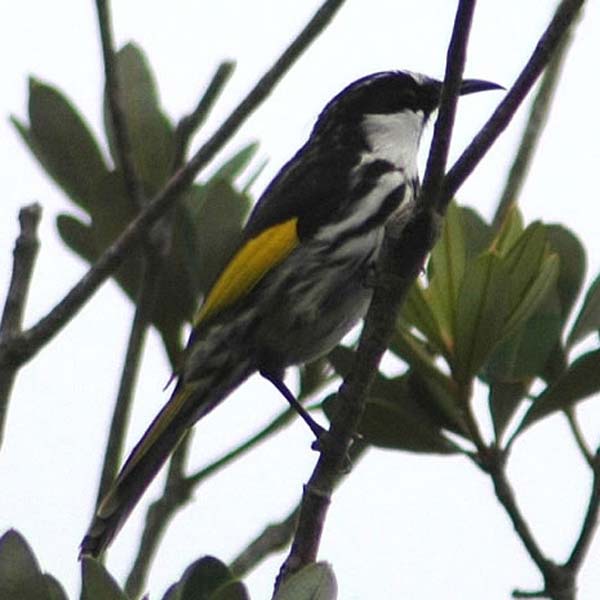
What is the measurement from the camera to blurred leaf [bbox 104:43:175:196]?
396cm

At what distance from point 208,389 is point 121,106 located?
121cm

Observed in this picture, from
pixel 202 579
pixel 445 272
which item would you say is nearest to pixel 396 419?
pixel 445 272

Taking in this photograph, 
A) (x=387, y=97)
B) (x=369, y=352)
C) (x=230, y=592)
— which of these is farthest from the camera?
(x=387, y=97)

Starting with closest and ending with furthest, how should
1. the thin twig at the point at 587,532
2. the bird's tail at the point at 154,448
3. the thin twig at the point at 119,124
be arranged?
1. the thin twig at the point at 587,532
2. the thin twig at the point at 119,124
3. the bird's tail at the point at 154,448

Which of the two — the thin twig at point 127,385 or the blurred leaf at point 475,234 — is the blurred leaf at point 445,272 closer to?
the blurred leaf at point 475,234

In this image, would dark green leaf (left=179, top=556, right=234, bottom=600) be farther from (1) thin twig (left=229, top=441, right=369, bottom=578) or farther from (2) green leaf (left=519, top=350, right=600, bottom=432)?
(2) green leaf (left=519, top=350, right=600, bottom=432)

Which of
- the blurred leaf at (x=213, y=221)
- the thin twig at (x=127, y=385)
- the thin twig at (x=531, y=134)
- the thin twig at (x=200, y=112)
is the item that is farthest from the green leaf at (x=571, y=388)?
the blurred leaf at (x=213, y=221)

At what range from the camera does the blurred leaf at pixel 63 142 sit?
3.93m

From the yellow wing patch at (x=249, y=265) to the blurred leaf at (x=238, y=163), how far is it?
11.5 inches

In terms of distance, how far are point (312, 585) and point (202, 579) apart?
225 mm

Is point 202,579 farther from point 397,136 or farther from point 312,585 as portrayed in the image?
point 397,136

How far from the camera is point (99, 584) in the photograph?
7.88 feet

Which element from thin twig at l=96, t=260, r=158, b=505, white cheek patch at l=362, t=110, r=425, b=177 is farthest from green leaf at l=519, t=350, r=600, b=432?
white cheek patch at l=362, t=110, r=425, b=177

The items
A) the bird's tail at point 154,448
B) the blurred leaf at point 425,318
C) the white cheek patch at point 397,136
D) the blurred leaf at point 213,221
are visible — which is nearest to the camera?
the blurred leaf at point 425,318
